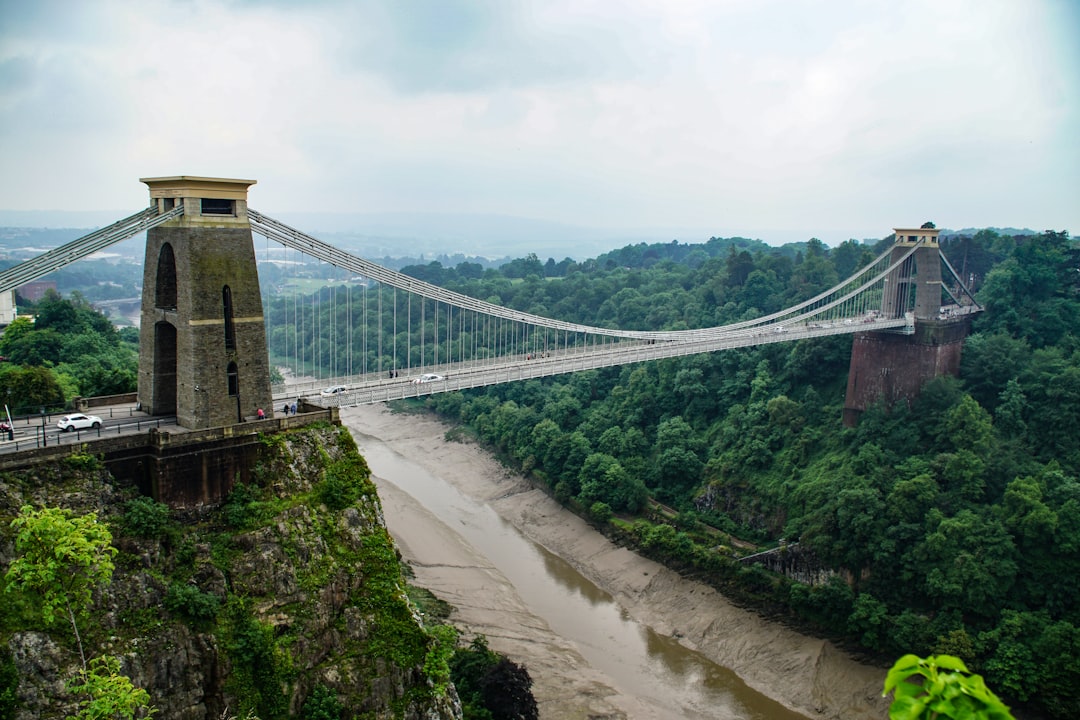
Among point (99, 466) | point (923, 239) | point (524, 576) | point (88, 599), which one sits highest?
point (923, 239)

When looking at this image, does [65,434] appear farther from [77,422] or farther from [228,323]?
[228,323]

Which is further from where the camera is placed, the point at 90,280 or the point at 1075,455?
the point at 90,280

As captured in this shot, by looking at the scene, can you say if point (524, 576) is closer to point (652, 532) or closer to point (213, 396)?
point (652, 532)

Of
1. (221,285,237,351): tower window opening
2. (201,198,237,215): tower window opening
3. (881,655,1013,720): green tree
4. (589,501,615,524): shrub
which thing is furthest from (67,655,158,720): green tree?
(589,501,615,524): shrub

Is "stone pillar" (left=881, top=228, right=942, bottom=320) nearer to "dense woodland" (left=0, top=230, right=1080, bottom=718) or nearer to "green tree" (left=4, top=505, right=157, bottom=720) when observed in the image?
"dense woodland" (left=0, top=230, right=1080, bottom=718)

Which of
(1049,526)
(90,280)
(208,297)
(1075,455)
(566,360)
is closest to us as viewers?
(208,297)

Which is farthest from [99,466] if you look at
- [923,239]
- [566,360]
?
[923,239]

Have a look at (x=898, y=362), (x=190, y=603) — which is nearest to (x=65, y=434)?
(x=190, y=603)
